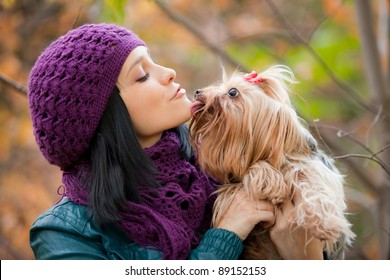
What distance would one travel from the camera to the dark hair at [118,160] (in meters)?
2.48

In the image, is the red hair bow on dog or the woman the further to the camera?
the red hair bow on dog

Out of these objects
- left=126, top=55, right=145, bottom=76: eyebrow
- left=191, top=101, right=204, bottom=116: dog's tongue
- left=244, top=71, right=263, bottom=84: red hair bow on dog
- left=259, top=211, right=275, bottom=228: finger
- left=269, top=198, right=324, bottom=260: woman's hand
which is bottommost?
left=269, top=198, right=324, bottom=260: woman's hand

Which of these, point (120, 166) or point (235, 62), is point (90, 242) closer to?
point (120, 166)

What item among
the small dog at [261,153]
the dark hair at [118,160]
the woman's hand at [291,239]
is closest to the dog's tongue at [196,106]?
the small dog at [261,153]

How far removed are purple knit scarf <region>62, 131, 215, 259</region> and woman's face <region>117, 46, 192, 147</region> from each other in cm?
9

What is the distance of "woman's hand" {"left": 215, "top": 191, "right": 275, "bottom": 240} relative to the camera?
246 centimetres

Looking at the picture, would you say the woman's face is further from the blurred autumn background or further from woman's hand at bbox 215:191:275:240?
the blurred autumn background

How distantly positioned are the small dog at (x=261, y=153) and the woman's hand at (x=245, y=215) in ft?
0.08

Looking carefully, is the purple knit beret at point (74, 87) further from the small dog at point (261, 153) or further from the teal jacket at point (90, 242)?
the small dog at point (261, 153)

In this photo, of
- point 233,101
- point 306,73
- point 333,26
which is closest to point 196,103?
point 233,101

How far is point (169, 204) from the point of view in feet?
8.15

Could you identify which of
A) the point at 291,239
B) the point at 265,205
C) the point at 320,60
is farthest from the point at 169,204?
the point at 320,60

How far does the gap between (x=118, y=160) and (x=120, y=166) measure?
0.02 metres

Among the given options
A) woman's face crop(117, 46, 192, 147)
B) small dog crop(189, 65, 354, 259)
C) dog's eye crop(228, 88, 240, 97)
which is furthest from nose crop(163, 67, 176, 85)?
dog's eye crop(228, 88, 240, 97)
